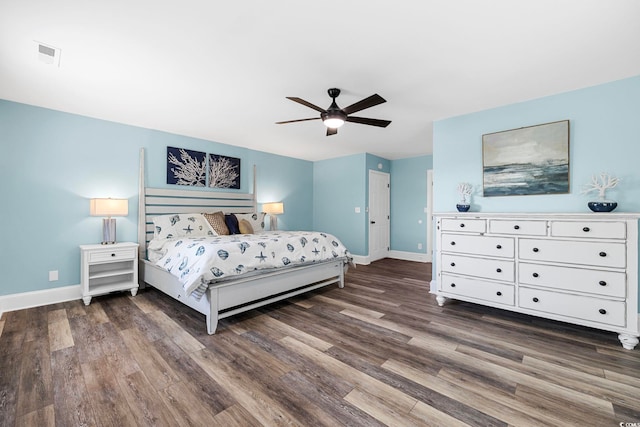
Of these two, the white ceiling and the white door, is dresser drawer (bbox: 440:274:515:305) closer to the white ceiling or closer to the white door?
the white ceiling

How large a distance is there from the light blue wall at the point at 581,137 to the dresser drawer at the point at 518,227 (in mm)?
450

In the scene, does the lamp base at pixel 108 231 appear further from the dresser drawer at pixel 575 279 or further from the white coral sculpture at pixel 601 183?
the white coral sculpture at pixel 601 183

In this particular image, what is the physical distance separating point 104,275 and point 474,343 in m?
4.36

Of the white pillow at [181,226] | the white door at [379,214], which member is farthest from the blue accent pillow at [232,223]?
the white door at [379,214]

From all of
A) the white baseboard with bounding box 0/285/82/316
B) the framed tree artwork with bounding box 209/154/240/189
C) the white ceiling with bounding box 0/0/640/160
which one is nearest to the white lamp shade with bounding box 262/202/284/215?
the framed tree artwork with bounding box 209/154/240/189

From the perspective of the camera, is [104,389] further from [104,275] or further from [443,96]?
[443,96]

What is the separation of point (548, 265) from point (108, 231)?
17.5ft

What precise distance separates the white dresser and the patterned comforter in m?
1.68

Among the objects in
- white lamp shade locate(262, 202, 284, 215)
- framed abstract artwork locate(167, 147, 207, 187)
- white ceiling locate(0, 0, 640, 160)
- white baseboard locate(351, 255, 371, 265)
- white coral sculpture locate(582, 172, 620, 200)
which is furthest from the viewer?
white baseboard locate(351, 255, 371, 265)

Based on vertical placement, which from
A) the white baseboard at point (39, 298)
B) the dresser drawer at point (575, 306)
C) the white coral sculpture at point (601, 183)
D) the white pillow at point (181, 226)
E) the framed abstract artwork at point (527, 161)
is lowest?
the white baseboard at point (39, 298)

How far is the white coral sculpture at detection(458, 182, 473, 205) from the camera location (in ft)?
11.5

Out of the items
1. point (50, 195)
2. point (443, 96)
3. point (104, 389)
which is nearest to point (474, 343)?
point (443, 96)

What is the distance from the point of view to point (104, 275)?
3.53m

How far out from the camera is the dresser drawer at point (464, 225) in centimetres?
309
